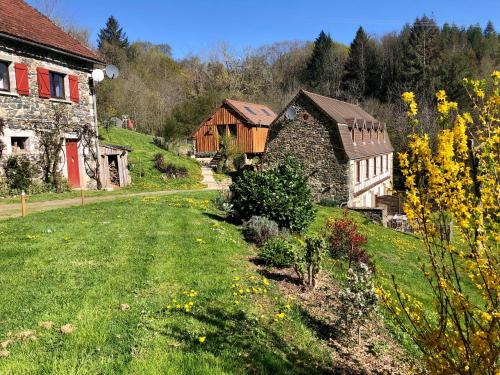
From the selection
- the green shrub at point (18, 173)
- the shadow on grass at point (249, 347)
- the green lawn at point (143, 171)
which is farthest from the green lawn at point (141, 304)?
the green lawn at point (143, 171)

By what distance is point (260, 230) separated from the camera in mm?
11023

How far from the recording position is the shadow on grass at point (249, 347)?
5156 millimetres

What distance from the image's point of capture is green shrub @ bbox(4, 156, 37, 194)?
729 inches

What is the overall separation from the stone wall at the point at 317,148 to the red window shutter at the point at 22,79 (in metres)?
15.0

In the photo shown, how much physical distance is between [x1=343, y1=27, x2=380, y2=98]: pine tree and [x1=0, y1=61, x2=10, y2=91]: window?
51.5m

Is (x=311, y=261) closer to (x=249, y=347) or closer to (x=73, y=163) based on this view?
Result: (x=249, y=347)

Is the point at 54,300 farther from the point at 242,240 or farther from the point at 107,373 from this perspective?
the point at 242,240

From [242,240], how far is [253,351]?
573cm

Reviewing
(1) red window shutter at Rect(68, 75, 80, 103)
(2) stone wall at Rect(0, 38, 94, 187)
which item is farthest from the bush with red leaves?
(1) red window shutter at Rect(68, 75, 80, 103)

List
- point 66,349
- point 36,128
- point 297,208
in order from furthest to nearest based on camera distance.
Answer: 1. point 36,128
2. point 297,208
3. point 66,349

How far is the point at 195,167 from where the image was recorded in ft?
103

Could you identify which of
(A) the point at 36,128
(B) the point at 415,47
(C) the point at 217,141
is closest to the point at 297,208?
(A) the point at 36,128

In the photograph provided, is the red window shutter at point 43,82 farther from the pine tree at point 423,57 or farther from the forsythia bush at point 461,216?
the pine tree at point 423,57

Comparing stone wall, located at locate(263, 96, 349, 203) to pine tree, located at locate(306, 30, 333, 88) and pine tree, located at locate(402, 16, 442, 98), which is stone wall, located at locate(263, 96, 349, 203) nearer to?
pine tree, located at locate(402, 16, 442, 98)
